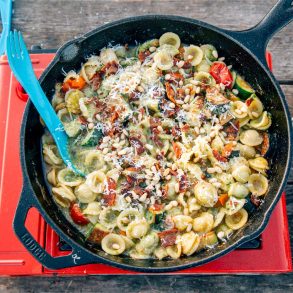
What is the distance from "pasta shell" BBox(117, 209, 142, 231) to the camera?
5.76 ft

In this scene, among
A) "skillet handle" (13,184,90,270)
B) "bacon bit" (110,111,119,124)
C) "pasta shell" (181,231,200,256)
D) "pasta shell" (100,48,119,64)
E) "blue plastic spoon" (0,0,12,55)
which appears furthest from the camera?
"blue plastic spoon" (0,0,12,55)

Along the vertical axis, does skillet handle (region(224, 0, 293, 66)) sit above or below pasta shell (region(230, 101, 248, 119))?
above

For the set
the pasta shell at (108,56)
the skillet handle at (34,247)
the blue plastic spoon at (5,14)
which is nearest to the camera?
the skillet handle at (34,247)

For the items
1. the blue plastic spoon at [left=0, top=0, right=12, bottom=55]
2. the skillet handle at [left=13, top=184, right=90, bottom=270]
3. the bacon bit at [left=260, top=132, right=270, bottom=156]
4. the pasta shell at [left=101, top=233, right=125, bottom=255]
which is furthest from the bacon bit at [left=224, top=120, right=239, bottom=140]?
the blue plastic spoon at [left=0, top=0, right=12, bottom=55]

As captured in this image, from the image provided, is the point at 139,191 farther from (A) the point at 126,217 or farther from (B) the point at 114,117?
(B) the point at 114,117

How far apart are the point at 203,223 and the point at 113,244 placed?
0.31 m

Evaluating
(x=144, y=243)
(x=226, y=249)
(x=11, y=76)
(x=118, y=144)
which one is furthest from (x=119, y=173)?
(x=11, y=76)

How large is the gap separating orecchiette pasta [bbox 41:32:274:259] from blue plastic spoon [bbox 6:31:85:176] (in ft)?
0.10

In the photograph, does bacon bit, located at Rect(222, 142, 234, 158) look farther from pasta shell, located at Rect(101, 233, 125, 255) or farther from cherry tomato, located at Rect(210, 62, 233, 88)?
pasta shell, located at Rect(101, 233, 125, 255)

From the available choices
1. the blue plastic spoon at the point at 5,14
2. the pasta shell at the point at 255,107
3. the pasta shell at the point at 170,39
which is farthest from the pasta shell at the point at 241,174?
the blue plastic spoon at the point at 5,14

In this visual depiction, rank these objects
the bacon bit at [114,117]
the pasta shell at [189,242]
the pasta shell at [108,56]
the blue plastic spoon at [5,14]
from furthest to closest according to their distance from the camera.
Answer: the blue plastic spoon at [5,14] < the pasta shell at [108,56] < the bacon bit at [114,117] < the pasta shell at [189,242]

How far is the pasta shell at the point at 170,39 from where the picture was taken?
195cm

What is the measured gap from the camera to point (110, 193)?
69.3 inches

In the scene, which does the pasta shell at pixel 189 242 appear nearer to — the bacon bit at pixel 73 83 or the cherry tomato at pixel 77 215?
the cherry tomato at pixel 77 215
